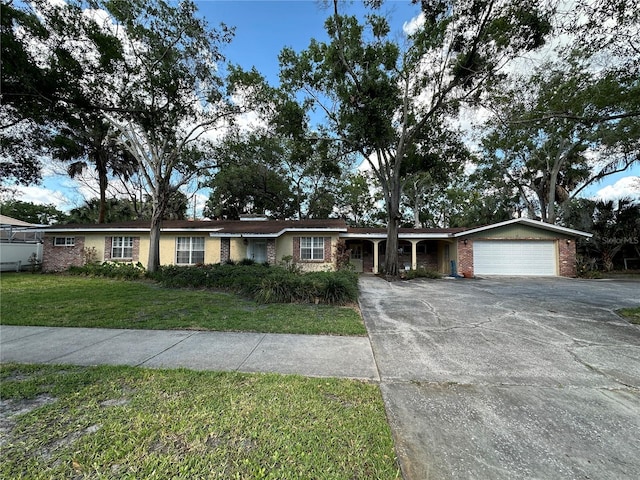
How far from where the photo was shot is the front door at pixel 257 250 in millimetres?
14898

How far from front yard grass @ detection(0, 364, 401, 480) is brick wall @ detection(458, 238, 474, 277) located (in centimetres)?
1419

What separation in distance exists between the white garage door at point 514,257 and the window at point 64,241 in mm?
23070

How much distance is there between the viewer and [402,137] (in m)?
13.3

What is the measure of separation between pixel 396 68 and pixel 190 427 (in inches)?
582

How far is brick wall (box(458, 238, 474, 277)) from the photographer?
14.9m

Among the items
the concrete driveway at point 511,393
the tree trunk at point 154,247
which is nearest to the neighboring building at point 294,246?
the tree trunk at point 154,247

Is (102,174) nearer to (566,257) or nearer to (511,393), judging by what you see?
(511,393)

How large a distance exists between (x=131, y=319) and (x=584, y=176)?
28316mm

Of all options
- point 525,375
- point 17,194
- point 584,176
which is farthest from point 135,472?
point 584,176

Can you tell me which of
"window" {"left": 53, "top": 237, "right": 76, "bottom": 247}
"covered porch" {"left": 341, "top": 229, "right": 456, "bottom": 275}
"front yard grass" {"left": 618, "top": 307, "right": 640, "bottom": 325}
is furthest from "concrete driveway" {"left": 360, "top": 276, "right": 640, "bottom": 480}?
"window" {"left": 53, "top": 237, "right": 76, "bottom": 247}

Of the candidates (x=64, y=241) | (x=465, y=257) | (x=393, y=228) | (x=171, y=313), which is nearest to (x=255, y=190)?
(x=64, y=241)

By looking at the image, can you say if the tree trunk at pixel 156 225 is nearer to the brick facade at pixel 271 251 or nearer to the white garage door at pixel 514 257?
the brick facade at pixel 271 251

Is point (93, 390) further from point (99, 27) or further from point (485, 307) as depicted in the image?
point (99, 27)

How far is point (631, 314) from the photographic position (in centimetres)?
607
